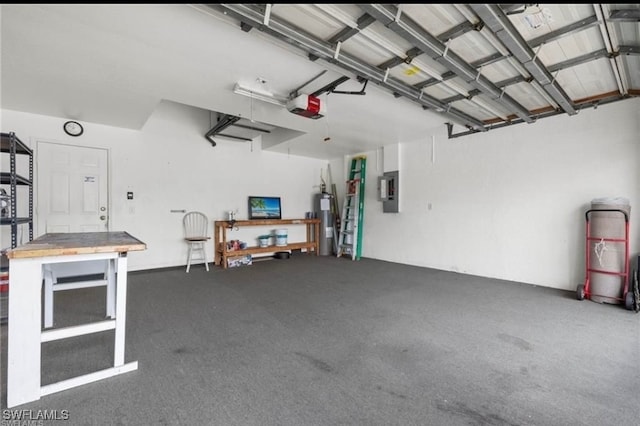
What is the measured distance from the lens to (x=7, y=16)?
2119mm

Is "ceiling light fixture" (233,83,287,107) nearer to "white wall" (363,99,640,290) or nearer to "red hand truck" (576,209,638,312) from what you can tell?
"white wall" (363,99,640,290)

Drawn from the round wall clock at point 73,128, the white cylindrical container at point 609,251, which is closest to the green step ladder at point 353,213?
the white cylindrical container at point 609,251

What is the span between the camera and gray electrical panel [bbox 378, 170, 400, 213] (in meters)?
6.11

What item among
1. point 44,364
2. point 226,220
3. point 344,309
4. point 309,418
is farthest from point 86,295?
point 309,418

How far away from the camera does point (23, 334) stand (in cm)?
168

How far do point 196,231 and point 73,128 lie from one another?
256cm

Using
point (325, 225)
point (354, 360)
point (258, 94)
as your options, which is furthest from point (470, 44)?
point (325, 225)

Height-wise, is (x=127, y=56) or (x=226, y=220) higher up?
(x=127, y=56)

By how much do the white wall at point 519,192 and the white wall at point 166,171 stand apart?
11.6 feet

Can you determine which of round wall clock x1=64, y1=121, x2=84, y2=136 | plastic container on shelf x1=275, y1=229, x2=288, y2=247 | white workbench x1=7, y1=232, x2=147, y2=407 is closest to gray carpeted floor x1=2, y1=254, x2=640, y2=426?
white workbench x1=7, y1=232, x2=147, y2=407

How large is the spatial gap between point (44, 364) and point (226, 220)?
163 inches

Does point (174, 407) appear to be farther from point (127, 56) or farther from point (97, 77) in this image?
point (97, 77)

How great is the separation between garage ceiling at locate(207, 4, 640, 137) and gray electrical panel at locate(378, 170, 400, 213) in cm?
262

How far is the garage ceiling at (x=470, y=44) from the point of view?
6.64 feet
